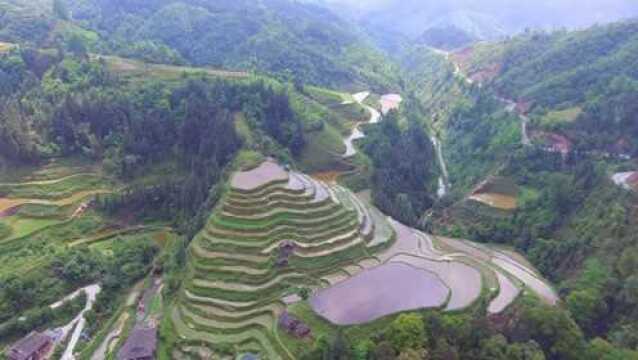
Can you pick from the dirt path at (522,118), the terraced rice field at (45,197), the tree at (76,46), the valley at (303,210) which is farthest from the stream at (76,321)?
the dirt path at (522,118)

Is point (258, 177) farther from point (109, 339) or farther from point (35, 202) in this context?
point (35, 202)

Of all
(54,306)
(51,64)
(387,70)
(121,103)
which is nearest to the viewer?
(54,306)

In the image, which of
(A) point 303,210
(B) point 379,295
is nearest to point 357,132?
(A) point 303,210

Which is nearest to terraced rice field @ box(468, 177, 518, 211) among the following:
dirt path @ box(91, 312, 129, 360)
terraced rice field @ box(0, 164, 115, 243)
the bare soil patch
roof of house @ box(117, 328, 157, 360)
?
the bare soil patch

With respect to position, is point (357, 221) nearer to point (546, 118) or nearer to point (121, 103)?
point (121, 103)

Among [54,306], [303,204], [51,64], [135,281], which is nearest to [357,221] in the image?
[303,204]

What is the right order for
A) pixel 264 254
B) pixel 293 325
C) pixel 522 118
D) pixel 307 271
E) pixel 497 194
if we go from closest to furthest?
pixel 293 325
pixel 307 271
pixel 264 254
pixel 497 194
pixel 522 118
